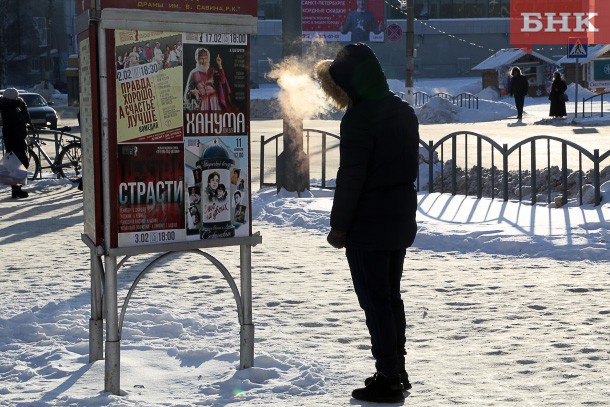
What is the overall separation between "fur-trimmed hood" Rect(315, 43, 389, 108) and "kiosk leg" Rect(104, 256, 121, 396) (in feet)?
4.67

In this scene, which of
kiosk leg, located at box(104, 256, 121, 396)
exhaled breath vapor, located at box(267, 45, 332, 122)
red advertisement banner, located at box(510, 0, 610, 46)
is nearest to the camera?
kiosk leg, located at box(104, 256, 121, 396)

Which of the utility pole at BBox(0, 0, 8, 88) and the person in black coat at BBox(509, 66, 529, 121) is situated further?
the utility pole at BBox(0, 0, 8, 88)

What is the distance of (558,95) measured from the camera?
34594 millimetres

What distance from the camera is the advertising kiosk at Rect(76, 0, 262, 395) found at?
533 centimetres

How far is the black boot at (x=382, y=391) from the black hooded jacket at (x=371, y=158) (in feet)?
2.13

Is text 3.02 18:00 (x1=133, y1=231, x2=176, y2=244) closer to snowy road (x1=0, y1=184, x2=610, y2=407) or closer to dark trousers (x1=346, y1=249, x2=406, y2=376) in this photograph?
snowy road (x1=0, y1=184, x2=610, y2=407)

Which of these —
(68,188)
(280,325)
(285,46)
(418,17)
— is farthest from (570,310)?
(418,17)

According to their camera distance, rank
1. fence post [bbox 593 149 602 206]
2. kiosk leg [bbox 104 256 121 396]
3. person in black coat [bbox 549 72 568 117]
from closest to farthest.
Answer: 1. kiosk leg [bbox 104 256 121 396]
2. fence post [bbox 593 149 602 206]
3. person in black coat [bbox 549 72 568 117]

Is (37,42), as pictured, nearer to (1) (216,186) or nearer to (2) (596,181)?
(2) (596,181)

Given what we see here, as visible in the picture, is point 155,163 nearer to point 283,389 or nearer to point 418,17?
point 283,389

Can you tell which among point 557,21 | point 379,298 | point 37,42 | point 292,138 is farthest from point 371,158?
point 37,42

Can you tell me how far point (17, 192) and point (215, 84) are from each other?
10.7 metres

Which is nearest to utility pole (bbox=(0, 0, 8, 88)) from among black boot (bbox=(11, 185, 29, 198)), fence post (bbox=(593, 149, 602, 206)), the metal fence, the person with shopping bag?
the metal fence

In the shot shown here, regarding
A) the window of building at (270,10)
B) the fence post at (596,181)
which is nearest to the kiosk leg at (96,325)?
the fence post at (596,181)
